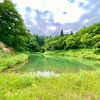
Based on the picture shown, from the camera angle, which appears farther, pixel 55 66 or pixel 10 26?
pixel 10 26

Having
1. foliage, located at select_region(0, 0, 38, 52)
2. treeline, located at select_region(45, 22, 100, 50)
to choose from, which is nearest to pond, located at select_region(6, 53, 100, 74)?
foliage, located at select_region(0, 0, 38, 52)

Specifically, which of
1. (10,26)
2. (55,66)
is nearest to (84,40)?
(10,26)

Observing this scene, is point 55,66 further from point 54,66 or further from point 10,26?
point 10,26

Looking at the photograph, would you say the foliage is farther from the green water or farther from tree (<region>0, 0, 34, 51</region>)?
the green water

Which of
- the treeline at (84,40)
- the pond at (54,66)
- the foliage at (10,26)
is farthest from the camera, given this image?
the treeline at (84,40)

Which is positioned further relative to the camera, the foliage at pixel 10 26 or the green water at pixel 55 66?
the foliage at pixel 10 26

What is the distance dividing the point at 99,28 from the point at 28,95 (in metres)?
51.3

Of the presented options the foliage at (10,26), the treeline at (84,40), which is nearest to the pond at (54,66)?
the foliage at (10,26)

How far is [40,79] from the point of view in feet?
27.3

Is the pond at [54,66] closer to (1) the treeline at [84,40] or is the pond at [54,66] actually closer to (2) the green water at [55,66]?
(2) the green water at [55,66]

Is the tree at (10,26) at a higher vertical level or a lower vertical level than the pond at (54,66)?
higher

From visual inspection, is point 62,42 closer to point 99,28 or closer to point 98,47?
point 99,28

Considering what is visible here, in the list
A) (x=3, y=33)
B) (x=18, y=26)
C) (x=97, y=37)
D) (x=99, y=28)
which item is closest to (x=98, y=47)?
(x=97, y=37)

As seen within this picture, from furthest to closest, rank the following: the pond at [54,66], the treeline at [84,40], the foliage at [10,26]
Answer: the treeline at [84,40]
the foliage at [10,26]
the pond at [54,66]
